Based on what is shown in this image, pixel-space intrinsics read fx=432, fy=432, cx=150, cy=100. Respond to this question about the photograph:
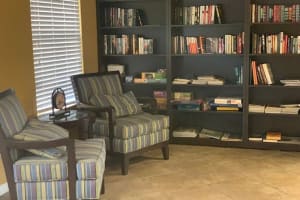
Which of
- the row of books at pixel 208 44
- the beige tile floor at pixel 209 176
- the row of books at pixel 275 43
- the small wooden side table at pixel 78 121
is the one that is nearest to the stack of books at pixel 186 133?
the beige tile floor at pixel 209 176

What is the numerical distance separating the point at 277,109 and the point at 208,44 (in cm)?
110

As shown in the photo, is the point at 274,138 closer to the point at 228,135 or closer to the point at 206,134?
the point at 228,135

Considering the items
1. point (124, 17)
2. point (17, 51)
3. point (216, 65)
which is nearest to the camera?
point (17, 51)

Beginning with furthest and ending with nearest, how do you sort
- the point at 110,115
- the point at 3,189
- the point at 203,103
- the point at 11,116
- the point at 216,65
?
the point at 216,65 < the point at 203,103 < the point at 110,115 < the point at 3,189 < the point at 11,116

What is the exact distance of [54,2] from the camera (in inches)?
→ 182

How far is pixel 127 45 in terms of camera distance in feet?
17.8

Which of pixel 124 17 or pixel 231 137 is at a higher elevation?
pixel 124 17

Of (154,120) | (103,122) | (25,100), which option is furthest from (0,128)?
(154,120)

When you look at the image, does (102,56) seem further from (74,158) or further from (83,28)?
(74,158)

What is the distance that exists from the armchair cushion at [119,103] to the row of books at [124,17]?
43.6 inches

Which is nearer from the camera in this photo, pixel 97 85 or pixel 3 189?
pixel 3 189

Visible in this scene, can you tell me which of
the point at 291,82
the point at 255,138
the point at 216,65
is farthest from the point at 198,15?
the point at 255,138

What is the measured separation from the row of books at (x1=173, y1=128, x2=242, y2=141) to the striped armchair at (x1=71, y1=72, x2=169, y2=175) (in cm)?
69

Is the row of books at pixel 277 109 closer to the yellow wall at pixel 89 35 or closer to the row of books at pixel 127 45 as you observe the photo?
the row of books at pixel 127 45
